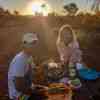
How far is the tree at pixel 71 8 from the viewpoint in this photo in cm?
333

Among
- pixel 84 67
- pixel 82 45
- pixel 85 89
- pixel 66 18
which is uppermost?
pixel 66 18

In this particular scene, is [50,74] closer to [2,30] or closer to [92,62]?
[92,62]

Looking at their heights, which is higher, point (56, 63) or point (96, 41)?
point (96, 41)

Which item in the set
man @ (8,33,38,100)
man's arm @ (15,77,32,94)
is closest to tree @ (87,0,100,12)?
man @ (8,33,38,100)

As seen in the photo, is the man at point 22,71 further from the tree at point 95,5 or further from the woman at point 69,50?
the tree at point 95,5

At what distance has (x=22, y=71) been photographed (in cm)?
313

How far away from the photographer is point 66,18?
10.9 ft

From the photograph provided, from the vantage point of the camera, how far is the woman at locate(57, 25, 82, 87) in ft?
11.0

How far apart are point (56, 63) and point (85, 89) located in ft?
1.32

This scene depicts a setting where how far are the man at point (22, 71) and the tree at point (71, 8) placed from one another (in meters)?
0.44

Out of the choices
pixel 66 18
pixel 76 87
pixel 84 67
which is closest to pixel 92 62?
pixel 84 67

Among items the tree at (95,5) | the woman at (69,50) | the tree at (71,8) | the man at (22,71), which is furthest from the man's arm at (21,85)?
the tree at (95,5)

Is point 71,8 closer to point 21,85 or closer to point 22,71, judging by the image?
point 22,71

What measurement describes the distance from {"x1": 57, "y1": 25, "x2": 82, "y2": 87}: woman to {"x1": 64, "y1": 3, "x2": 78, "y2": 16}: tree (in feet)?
0.48
